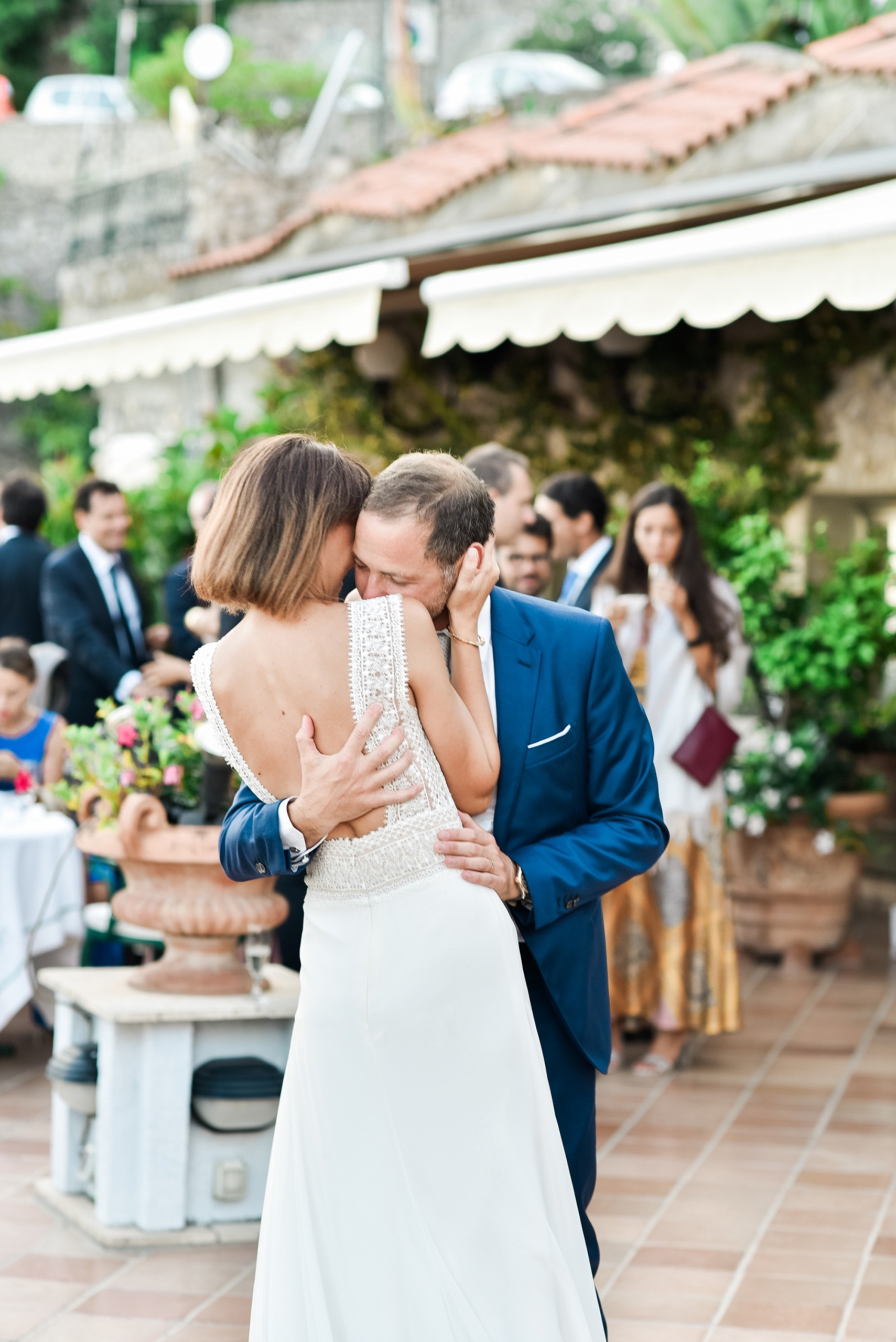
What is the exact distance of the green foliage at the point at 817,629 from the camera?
6785 millimetres

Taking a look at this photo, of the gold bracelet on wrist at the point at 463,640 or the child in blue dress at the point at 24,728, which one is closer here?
the gold bracelet on wrist at the point at 463,640

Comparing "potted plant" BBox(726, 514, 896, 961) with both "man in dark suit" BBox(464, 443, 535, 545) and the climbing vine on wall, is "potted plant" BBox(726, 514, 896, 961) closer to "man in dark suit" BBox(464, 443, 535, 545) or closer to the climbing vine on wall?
the climbing vine on wall

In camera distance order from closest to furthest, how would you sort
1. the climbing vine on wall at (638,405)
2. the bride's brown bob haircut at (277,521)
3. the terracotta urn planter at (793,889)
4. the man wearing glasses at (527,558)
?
1. the bride's brown bob haircut at (277,521)
2. the man wearing glasses at (527,558)
3. the terracotta urn planter at (793,889)
4. the climbing vine on wall at (638,405)

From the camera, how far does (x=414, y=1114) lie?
2.36 meters

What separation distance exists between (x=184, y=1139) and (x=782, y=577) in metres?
4.99

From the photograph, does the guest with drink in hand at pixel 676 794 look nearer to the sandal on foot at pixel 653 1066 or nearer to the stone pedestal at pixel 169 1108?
the sandal on foot at pixel 653 1066

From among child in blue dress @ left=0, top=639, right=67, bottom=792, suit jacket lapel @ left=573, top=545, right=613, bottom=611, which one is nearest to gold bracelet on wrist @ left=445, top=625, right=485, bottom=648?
suit jacket lapel @ left=573, top=545, right=613, bottom=611

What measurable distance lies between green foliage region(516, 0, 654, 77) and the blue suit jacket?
33131mm

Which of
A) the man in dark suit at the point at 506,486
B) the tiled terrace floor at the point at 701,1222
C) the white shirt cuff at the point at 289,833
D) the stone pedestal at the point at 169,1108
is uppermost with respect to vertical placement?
the man in dark suit at the point at 506,486

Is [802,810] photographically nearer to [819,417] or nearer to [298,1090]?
[819,417]

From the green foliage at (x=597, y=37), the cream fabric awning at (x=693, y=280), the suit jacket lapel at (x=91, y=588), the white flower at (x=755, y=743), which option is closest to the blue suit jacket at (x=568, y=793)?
the cream fabric awning at (x=693, y=280)

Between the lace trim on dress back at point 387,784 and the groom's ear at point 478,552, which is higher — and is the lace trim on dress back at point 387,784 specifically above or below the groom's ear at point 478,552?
below

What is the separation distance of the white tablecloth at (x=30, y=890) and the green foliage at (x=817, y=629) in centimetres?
299

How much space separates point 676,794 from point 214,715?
10.7 feet
